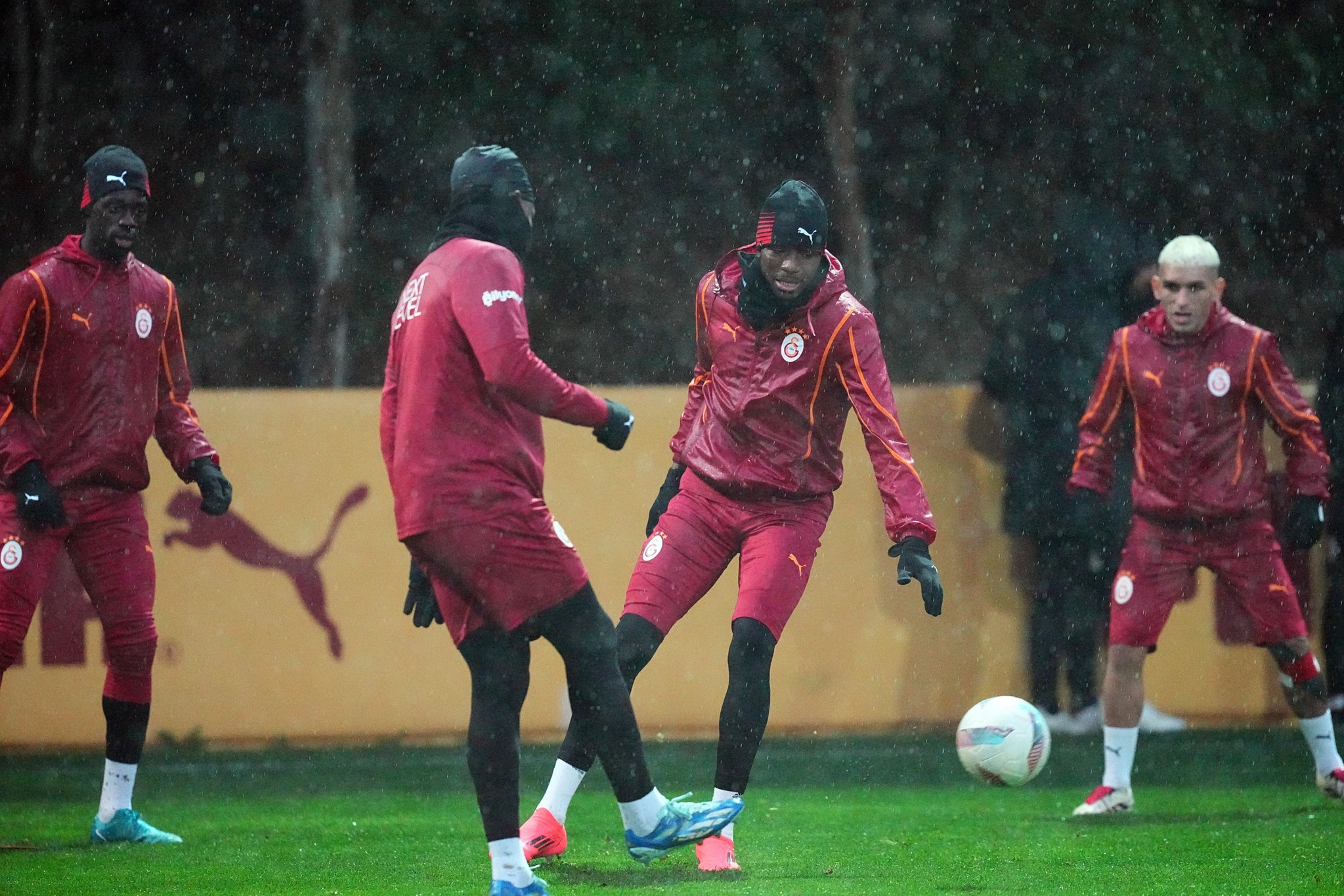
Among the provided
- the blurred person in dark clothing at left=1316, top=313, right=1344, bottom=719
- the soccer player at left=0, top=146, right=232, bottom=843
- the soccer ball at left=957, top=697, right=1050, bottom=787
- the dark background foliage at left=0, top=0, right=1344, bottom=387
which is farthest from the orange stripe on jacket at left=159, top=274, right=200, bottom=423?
the dark background foliage at left=0, top=0, right=1344, bottom=387

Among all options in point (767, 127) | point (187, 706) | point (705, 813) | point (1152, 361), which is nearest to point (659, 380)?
point (767, 127)

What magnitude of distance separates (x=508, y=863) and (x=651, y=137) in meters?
10.5

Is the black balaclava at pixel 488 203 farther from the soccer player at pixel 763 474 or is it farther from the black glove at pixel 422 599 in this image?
the soccer player at pixel 763 474

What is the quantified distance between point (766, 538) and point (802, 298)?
32.4 inches

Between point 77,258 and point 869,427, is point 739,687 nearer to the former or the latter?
point 869,427

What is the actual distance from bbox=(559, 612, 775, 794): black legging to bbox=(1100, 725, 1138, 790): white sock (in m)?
2.06

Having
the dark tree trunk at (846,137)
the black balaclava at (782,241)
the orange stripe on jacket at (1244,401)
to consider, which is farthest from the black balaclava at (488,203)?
the dark tree trunk at (846,137)

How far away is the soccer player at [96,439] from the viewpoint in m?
6.53

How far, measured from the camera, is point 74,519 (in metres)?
6.61

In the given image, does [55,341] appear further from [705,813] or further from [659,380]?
[659,380]

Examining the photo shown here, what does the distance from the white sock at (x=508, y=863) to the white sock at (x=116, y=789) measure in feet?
7.98

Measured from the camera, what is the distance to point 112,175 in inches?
260

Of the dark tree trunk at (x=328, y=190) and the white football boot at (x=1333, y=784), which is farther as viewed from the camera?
the dark tree trunk at (x=328, y=190)

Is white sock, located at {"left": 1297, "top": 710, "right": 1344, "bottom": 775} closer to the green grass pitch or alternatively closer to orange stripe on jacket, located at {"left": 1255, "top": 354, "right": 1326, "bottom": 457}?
the green grass pitch
